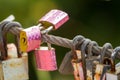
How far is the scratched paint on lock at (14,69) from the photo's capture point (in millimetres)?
787

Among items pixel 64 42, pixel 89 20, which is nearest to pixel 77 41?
pixel 64 42

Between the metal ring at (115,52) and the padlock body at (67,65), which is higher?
the metal ring at (115,52)

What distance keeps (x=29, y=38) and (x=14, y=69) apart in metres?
0.11

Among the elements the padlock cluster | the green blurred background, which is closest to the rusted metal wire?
the padlock cluster

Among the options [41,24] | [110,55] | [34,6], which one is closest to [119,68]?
[110,55]

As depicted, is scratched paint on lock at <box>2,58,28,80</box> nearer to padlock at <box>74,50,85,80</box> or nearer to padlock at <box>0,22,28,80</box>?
padlock at <box>0,22,28,80</box>

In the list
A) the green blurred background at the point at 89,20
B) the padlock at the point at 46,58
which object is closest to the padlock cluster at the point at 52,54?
the padlock at the point at 46,58

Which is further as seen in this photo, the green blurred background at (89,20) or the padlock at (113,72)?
the green blurred background at (89,20)

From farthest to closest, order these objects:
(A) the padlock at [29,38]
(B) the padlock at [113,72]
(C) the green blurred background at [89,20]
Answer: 1. (C) the green blurred background at [89,20]
2. (A) the padlock at [29,38]
3. (B) the padlock at [113,72]

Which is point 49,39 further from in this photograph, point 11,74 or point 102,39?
point 102,39

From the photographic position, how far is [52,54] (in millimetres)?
802

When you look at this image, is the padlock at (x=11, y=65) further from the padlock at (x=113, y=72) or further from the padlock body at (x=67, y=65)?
the padlock at (x=113, y=72)

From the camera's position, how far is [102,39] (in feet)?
8.75

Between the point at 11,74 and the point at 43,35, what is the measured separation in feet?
0.43
